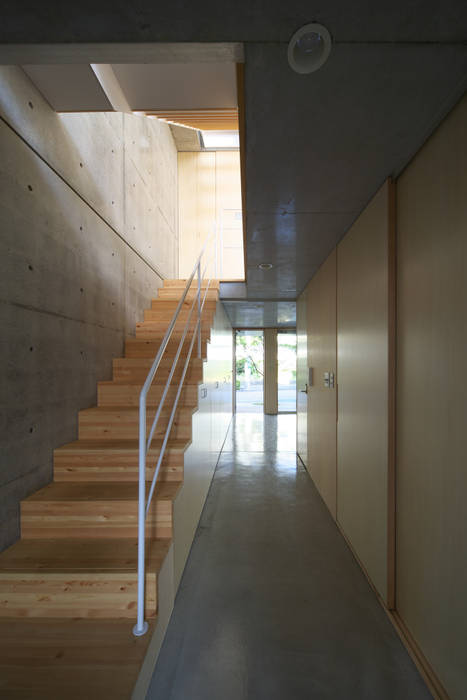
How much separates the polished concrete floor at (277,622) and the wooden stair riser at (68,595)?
0.38 m

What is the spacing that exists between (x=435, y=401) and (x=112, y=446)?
2.03 meters

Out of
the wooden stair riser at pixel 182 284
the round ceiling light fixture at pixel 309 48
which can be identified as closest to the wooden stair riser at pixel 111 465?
the round ceiling light fixture at pixel 309 48

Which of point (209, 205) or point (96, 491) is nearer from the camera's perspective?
point (96, 491)

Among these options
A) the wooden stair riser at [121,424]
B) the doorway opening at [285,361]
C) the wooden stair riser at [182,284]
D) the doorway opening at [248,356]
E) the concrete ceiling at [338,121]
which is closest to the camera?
the concrete ceiling at [338,121]

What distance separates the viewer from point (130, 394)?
284 cm

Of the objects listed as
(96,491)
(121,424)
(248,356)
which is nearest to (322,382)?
(121,424)

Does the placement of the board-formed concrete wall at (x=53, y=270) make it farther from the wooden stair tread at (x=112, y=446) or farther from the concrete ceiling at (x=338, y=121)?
the concrete ceiling at (x=338, y=121)

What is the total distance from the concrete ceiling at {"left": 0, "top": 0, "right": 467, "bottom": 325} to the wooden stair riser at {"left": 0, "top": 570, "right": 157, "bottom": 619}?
221 cm

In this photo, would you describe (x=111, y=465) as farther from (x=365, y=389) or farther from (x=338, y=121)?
(x=338, y=121)

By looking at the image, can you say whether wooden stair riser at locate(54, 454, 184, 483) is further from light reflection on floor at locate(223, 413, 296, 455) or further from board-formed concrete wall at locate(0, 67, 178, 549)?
light reflection on floor at locate(223, 413, 296, 455)

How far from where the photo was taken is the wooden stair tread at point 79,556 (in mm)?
1588

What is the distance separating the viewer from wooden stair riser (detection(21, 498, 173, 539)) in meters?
1.85

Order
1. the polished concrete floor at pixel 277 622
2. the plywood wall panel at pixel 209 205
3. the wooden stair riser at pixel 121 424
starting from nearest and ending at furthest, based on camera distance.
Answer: the polished concrete floor at pixel 277 622
the wooden stair riser at pixel 121 424
the plywood wall panel at pixel 209 205

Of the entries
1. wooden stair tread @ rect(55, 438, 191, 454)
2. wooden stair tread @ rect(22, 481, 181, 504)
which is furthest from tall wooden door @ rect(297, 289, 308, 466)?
wooden stair tread @ rect(22, 481, 181, 504)
